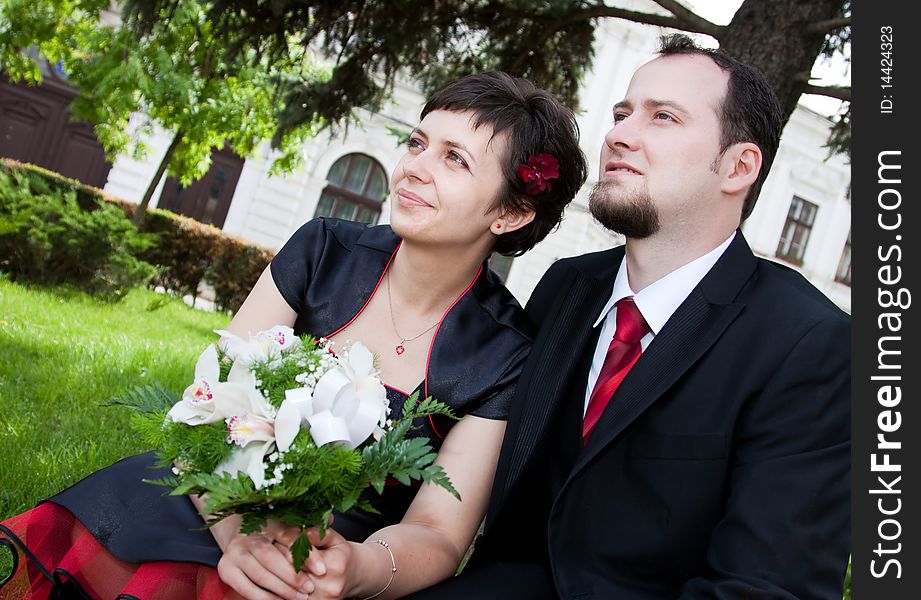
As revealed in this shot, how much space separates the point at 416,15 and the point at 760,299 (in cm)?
461

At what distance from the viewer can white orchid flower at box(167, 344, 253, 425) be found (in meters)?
1.84

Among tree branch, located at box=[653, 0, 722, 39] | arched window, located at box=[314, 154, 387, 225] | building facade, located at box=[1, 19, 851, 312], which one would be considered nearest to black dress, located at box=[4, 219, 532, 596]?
tree branch, located at box=[653, 0, 722, 39]

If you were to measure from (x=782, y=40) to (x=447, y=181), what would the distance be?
312 centimetres

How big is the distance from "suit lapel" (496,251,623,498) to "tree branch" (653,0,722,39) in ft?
10.1

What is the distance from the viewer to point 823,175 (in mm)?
26828

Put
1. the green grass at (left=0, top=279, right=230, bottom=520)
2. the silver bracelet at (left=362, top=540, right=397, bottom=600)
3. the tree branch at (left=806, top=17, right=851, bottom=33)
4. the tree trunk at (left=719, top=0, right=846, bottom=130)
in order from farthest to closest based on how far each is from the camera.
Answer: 1. the tree trunk at (left=719, top=0, right=846, bottom=130)
2. the tree branch at (left=806, top=17, right=851, bottom=33)
3. the green grass at (left=0, top=279, right=230, bottom=520)
4. the silver bracelet at (left=362, top=540, right=397, bottom=600)

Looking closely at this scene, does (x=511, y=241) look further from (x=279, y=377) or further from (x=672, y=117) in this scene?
(x=279, y=377)

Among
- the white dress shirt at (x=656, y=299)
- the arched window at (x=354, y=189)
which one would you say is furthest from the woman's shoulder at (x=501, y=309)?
the arched window at (x=354, y=189)

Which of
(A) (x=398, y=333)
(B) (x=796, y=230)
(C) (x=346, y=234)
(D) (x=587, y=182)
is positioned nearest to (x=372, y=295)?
(A) (x=398, y=333)

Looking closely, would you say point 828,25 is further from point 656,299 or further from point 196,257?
point 196,257

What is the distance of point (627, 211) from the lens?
2668 mm

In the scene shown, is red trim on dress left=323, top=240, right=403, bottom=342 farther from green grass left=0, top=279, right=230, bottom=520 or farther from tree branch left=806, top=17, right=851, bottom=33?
tree branch left=806, top=17, right=851, bottom=33

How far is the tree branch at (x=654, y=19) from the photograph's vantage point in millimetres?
5358

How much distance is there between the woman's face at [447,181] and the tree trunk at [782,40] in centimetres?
278
